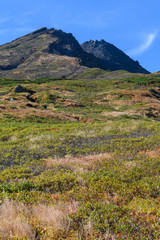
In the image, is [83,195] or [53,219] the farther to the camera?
[83,195]

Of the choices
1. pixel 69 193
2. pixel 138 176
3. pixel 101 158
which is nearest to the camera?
pixel 69 193

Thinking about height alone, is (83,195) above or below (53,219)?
below

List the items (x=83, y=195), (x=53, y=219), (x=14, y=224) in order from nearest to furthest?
(x=14, y=224)
(x=53, y=219)
(x=83, y=195)

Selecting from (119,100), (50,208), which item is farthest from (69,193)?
(119,100)

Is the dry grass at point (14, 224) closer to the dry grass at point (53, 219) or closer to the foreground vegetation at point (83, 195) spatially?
the foreground vegetation at point (83, 195)

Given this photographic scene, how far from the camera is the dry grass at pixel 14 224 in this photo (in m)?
4.22

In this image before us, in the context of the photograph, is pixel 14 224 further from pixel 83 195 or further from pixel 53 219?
pixel 83 195

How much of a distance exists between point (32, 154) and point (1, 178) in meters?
4.30

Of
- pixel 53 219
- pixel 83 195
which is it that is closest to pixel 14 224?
pixel 53 219

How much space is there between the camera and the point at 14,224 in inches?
173

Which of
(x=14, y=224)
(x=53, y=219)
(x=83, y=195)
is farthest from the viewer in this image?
(x=83, y=195)

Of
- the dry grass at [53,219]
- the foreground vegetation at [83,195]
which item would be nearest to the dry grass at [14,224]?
the foreground vegetation at [83,195]

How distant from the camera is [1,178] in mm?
8172

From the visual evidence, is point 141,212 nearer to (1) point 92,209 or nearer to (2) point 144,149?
(1) point 92,209
